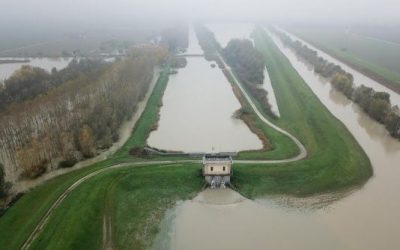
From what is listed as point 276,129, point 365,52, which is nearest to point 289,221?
point 276,129

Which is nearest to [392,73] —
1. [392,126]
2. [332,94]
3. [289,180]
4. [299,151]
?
[332,94]

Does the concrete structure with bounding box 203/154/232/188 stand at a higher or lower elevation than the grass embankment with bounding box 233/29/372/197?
higher

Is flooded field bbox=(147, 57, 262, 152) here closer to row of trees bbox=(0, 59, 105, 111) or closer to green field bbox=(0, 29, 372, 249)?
green field bbox=(0, 29, 372, 249)

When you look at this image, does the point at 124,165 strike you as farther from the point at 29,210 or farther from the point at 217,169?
the point at 29,210

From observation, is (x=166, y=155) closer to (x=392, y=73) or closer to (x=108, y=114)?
(x=108, y=114)

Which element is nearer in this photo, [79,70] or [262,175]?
[262,175]

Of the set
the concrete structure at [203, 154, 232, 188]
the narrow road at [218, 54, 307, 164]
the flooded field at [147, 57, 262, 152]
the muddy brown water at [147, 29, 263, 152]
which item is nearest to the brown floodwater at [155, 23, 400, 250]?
the concrete structure at [203, 154, 232, 188]
